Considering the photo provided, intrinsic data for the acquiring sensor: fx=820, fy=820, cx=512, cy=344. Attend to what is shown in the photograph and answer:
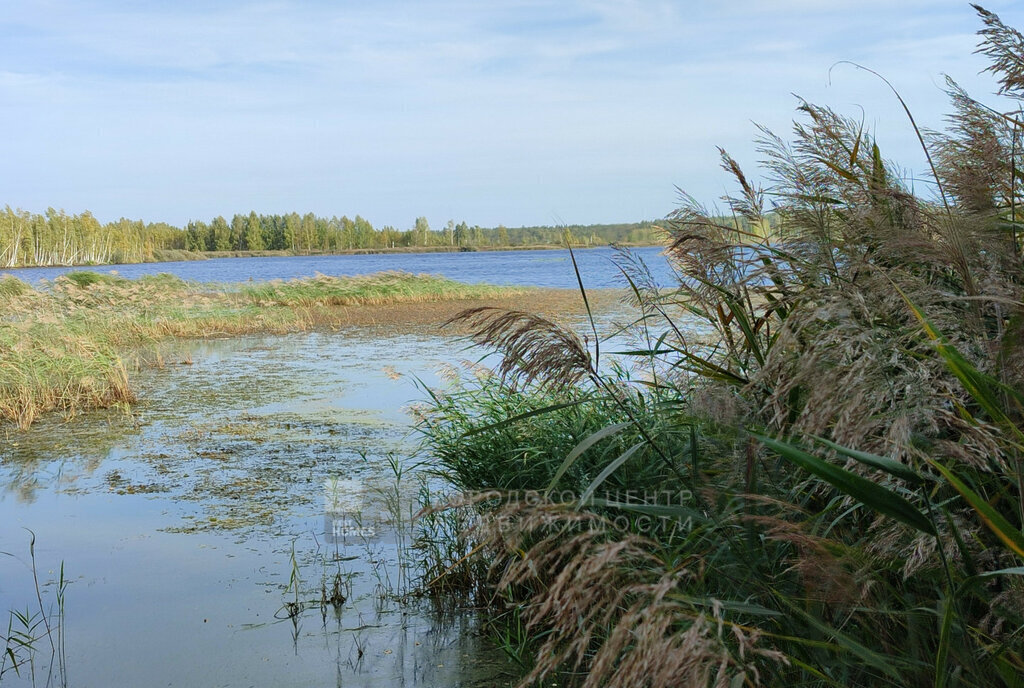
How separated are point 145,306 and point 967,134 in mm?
16969

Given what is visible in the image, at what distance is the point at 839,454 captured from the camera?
1.53m

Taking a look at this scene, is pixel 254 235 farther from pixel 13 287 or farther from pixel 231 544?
pixel 231 544

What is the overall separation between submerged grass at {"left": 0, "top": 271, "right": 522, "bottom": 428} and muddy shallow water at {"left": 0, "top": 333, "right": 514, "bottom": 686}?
0.60 meters

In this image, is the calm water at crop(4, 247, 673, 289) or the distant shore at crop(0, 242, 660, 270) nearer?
the calm water at crop(4, 247, 673, 289)

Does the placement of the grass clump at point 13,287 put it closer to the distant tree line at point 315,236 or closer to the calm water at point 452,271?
the calm water at point 452,271

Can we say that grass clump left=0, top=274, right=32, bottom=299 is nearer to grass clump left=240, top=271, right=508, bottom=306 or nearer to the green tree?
grass clump left=240, top=271, right=508, bottom=306

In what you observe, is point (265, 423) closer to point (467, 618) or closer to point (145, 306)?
point (467, 618)

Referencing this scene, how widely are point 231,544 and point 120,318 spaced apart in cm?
1139

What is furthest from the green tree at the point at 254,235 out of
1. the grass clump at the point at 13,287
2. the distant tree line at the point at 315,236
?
the grass clump at the point at 13,287

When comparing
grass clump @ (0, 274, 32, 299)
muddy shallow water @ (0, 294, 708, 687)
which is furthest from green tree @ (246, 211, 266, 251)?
muddy shallow water @ (0, 294, 708, 687)

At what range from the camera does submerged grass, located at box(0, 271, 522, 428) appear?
8812mm

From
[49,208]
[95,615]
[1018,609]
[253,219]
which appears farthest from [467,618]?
[253,219]

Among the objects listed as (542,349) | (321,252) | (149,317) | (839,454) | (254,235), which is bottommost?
(149,317)

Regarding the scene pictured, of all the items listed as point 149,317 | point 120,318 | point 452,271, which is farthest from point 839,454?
point 452,271
